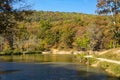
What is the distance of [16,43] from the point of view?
13275 centimetres

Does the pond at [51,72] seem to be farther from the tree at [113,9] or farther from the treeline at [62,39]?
the treeline at [62,39]

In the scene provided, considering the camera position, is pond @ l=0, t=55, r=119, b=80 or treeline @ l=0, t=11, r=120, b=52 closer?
pond @ l=0, t=55, r=119, b=80

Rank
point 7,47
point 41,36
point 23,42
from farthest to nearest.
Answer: point 41,36 → point 23,42 → point 7,47

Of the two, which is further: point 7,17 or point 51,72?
point 51,72

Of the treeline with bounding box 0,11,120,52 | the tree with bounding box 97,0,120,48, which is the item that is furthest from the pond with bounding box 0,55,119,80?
the treeline with bounding box 0,11,120,52

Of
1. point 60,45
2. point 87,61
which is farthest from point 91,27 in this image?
point 87,61

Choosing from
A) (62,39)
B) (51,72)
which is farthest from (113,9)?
(62,39)

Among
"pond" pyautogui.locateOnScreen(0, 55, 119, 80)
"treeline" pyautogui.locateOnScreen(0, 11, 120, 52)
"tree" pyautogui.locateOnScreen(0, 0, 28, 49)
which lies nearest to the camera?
"tree" pyautogui.locateOnScreen(0, 0, 28, 49)

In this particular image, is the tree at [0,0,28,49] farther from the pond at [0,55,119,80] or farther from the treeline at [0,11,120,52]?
the treeline at [0,11,120,52]

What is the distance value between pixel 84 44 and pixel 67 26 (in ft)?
128

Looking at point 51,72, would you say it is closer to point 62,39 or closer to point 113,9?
point 113,9

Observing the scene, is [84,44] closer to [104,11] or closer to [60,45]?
[60,45]

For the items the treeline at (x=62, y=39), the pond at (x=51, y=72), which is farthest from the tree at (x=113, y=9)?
the treeline at (x=62, y=39)

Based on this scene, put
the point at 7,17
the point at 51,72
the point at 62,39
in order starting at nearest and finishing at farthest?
the point at 7,17, the point at 51,72, the point at 62,39
